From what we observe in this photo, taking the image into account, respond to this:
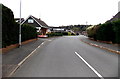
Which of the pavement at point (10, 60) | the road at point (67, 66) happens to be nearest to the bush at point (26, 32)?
the pavement at point (10, 60)

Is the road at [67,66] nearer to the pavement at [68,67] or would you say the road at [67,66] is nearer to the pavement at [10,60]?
the pavement at [68,67]

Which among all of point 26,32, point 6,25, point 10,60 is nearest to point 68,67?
point 10,60

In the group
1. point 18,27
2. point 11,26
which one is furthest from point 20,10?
point 11,26

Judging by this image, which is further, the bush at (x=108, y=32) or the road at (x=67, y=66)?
the bush at (x=108, y=32)

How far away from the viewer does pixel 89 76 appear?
679 centimetres

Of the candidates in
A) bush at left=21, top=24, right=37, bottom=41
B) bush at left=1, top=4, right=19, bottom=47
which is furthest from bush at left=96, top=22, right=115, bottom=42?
bush at left=1, top=4, right=19, bottom=47

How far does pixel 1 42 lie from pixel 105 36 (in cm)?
1704

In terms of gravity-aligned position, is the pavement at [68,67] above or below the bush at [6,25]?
below

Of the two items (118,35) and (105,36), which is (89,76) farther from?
(105,36)

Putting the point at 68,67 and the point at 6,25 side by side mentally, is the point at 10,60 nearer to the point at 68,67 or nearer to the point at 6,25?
the point at 68,67

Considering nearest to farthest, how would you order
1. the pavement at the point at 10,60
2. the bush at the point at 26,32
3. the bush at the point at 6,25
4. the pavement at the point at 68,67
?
1. the pavement at the point at 68,67
2. the pavement at the point at 10,60
3. the bush at the point at 6,25
4. the bush at the point at 26,32

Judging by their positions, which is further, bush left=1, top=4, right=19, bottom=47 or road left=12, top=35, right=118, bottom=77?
bush left=1, top=4, right=19, bottom=47

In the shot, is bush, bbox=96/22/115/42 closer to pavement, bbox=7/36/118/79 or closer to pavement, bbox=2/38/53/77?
pavement, bbox=7/36/118/79

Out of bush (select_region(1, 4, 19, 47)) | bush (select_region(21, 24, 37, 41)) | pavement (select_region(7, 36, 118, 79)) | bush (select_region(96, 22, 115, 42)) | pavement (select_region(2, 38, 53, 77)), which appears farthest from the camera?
bush (select_region(96, 22, 115, 42))
